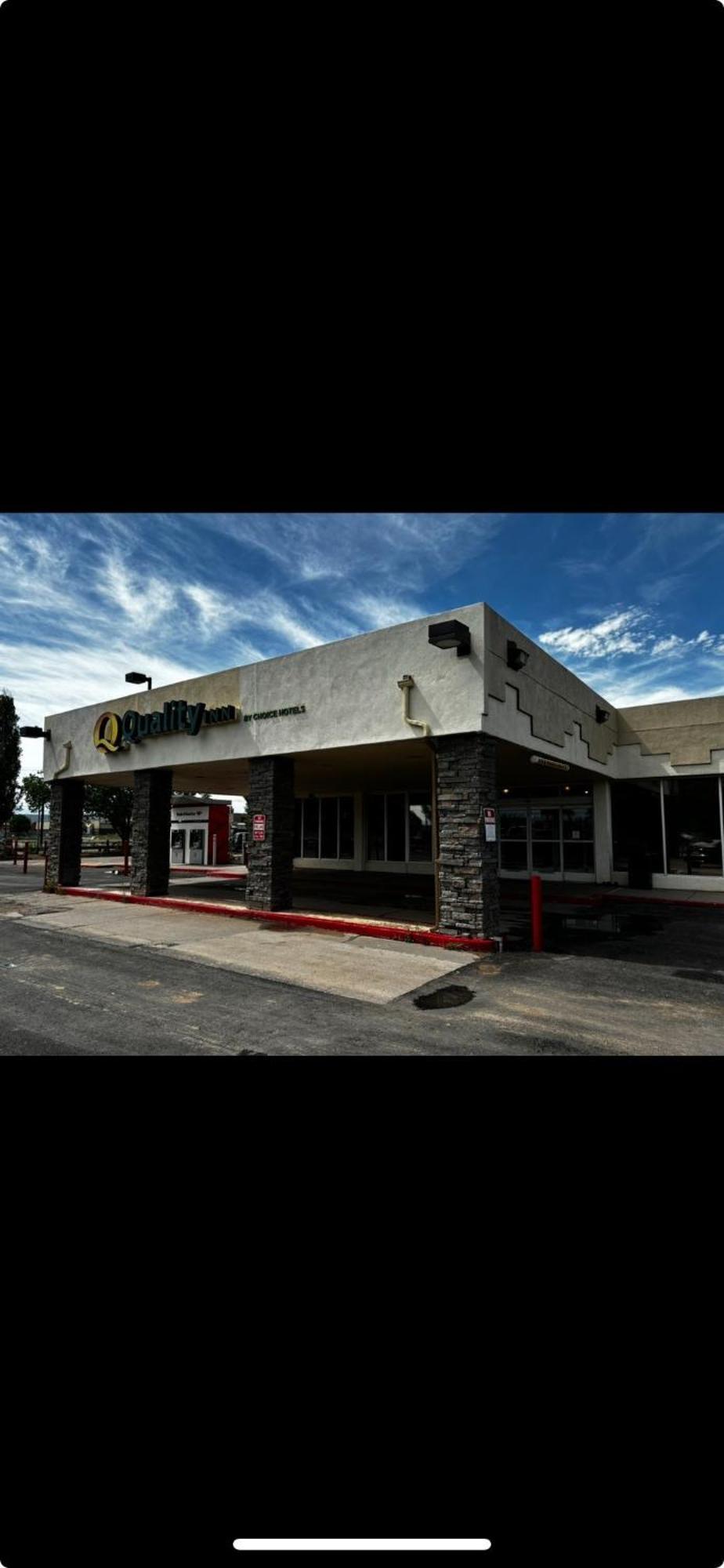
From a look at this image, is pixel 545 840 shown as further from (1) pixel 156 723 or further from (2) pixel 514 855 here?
(1) pixel 156 723

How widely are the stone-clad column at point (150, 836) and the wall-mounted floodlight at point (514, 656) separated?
33.4ft

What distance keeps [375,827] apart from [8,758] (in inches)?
1010

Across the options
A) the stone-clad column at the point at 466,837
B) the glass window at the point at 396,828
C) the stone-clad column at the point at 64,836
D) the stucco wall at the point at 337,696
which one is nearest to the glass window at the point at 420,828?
the glass window at the point at 396,828

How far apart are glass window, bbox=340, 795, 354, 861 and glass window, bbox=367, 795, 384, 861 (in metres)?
0.87

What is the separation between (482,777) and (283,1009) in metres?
5.16

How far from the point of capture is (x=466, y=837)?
1016 centimetres

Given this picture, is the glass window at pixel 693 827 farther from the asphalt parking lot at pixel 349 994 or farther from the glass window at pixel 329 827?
the glass window at pixel 329 827

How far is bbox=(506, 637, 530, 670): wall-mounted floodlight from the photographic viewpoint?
11.1m

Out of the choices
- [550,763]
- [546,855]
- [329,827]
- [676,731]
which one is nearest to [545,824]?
[546,855]

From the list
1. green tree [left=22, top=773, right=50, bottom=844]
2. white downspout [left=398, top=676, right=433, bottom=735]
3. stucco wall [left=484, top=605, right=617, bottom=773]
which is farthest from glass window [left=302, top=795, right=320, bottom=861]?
green tree [left=22, top=773, right=50, bottom=844]

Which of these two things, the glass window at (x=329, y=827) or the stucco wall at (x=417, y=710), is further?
the glass window at (x=329, y=827)

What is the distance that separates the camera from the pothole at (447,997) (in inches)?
276
